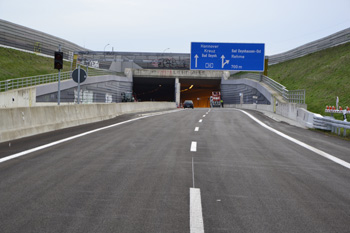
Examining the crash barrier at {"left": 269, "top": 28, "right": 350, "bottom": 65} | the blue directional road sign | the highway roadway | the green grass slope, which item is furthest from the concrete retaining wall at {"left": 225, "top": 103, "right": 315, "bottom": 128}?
the crash barrier at {"left": 269, "top": 28, "right": 350, "bottom": 65}

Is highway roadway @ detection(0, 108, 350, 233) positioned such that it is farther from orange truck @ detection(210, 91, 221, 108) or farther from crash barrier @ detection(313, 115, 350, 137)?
orange truck @ detection(210, 91, 221, 108)

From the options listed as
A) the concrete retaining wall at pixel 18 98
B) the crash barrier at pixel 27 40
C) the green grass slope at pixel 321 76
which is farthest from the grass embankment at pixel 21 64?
the green grass slope at pixel 321 76

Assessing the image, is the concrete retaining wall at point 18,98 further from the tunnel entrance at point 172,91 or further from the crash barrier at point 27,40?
the tunnel entrance at point 172,91

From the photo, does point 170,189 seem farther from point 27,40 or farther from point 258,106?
point 27,40

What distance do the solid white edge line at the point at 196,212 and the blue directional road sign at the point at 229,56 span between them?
40.8 meters

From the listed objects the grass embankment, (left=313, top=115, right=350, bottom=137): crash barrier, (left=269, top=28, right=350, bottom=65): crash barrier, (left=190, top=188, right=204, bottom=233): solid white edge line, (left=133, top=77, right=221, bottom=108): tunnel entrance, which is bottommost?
(left=190, top=188, right=204, bottom=233): solid white edge line

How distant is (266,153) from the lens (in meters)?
10.2

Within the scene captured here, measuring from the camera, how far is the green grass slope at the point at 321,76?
3347 cm

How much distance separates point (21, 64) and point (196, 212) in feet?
160

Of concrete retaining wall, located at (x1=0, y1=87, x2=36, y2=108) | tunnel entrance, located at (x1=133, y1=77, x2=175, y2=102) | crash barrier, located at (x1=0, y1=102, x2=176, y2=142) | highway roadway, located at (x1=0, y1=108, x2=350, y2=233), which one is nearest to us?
highway roadway, located at (x1=0, y1=108, x2=350, y2=233)

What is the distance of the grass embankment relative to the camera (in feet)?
144

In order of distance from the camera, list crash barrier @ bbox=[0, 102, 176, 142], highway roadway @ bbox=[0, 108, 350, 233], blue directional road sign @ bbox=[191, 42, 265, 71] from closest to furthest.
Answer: highway roadway @ bbox=[0, 108, 350, 233]
crash barrier @ bbox=[0, 102, 176, 142]
blue directional road sign @ bbox=[191, 42, 265, 71]

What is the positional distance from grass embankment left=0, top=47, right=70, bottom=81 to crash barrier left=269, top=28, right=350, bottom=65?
1501 inches

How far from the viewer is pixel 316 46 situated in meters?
58.3
